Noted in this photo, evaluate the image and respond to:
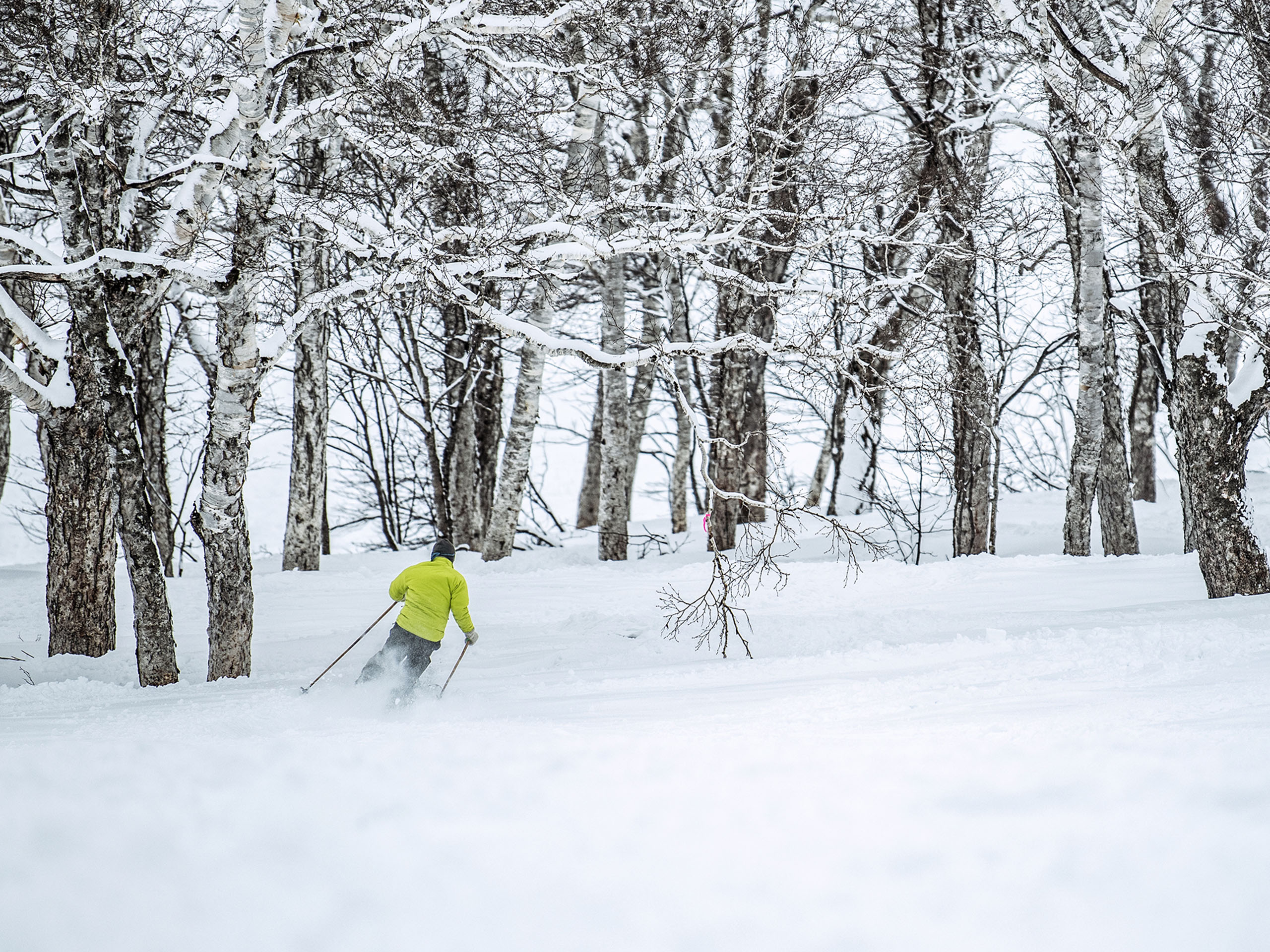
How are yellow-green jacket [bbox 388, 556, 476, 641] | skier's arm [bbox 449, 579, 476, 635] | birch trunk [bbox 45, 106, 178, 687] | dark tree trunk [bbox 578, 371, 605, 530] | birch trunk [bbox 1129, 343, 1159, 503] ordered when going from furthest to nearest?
dark tree trunk [bbox 578, 371, 605, 530]
birch trunk [bbox 1129, 343, 1159, 503]
birch trunk [bbox 45, 106, 178, 687]
skier's arm [bbox 449, 579, 476, 635]
yellow-green jacket [bbox 388, 556, 476, 641]

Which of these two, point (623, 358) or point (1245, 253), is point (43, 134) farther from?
point (1245, 253)

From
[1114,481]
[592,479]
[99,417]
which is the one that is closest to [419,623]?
[99,417]

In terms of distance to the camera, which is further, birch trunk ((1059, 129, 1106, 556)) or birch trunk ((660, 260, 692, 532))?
birch trunk ((660, 260, 692, 532))

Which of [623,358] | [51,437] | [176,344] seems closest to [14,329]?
[51,437]

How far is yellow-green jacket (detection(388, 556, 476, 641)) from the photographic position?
729 centimetres

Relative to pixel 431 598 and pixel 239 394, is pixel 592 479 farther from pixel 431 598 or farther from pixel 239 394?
pixel 239 394

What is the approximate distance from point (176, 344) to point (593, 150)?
8909 mm

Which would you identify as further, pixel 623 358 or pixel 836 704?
pixel 623 358

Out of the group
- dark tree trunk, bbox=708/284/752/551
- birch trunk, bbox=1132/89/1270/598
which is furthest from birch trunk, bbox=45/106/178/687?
birch trunk, bbox=1132/89/1270/598

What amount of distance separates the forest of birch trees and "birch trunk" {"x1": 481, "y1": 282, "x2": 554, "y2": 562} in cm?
5

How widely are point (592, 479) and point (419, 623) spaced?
13.5 meters

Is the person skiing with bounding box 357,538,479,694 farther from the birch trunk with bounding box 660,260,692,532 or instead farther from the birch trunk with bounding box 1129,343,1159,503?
the birch trunk with bounding box 1129,343,1159,503

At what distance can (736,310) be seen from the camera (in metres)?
12.8

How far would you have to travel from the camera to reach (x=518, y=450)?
12.9m
